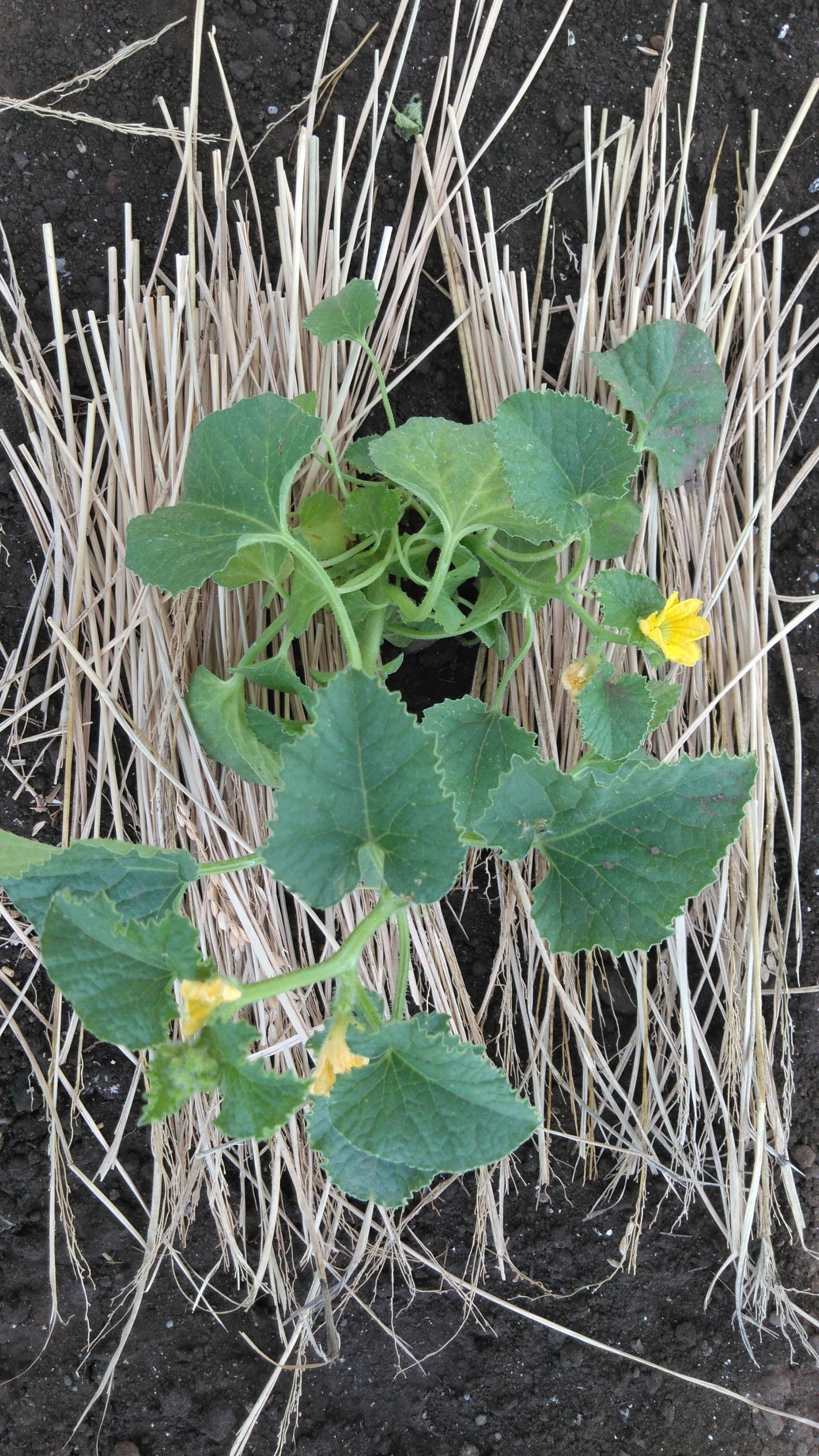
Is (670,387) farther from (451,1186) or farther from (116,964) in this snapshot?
(451,1186)

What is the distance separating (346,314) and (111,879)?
66 centimetres

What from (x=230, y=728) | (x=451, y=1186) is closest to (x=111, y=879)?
(x=230, y=728)

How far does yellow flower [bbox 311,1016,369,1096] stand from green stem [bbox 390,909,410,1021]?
0.12 metres

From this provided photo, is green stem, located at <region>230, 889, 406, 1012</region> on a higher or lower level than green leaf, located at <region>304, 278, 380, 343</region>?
lower

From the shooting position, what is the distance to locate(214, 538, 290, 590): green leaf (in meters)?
1.04

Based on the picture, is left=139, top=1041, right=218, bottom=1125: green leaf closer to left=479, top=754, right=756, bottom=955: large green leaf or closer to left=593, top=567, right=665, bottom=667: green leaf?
left=479, top=754, right=756, bottom=955: large green leaf

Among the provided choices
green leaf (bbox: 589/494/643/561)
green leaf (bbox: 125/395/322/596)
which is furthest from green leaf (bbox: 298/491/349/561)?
green leaf (bbox: 589/494/643/561)

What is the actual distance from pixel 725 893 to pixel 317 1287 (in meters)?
0.77

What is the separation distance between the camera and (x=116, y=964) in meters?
0.79

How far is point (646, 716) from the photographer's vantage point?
98cm

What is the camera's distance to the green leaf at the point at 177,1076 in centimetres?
72

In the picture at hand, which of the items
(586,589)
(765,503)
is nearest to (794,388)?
(765,503)

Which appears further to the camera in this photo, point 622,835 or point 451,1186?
point 451,1186

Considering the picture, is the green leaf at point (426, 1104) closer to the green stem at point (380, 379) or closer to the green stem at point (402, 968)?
the green stem at point (402, 968)
